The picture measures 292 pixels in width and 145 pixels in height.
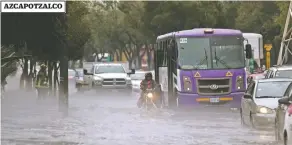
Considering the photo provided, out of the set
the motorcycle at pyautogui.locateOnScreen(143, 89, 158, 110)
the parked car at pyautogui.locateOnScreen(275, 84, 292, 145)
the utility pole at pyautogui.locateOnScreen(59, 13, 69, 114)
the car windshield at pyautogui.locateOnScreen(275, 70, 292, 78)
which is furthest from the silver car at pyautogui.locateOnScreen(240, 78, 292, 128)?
the motorcycle at pyautogui.locateOnScreen(143, 89, 158, 110)

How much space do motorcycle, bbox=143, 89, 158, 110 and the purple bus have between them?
3.01 feet

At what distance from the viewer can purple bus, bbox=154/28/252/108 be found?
1049 inches

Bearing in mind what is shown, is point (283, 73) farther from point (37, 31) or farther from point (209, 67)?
point (37, 31)

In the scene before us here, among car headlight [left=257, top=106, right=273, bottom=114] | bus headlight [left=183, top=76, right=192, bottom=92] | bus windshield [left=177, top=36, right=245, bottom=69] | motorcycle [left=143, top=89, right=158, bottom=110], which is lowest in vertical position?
motorcycle [left=143, top=89, right=158, bottom=110]

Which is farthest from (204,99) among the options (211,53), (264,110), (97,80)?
(97,80)

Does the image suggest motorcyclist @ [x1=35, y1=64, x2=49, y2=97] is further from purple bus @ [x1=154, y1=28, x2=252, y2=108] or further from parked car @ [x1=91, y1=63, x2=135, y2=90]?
purple bus @ [x1=154, y1=28, x2=252, y2=108]

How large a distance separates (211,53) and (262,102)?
8.79 m

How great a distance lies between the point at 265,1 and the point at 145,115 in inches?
1713

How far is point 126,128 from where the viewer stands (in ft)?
66.9

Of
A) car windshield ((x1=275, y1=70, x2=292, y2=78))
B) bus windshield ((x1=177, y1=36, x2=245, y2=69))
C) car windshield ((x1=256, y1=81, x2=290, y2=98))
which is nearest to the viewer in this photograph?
car windshield ((x1=256, y1=81, x2=290, y2=98))

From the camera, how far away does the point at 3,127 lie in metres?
20.8

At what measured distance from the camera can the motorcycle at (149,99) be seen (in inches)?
1087

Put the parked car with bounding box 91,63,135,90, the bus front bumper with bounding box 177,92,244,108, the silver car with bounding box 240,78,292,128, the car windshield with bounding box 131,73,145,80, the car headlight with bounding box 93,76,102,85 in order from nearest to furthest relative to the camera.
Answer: the silver car with bounding box 240,78,292,128 → the bus front bumper with bounding box 177,92,244,108 → the parked car with bounding box 91,63,135,90 → the car headlight with bounding box 93,76,102,85 → the car windshield with bounding box 131,73,145,80

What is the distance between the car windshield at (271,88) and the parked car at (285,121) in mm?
4576
